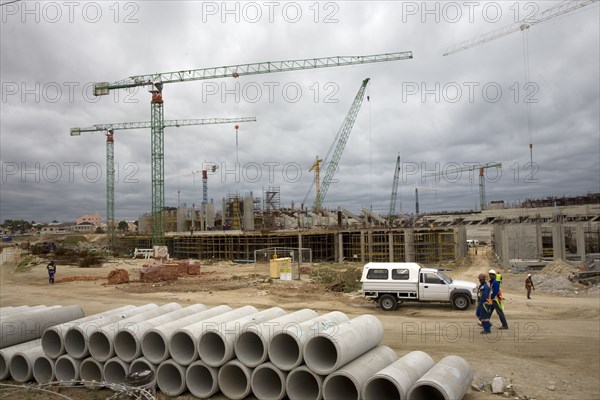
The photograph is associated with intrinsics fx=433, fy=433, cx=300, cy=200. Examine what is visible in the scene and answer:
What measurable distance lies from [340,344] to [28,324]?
707 cm

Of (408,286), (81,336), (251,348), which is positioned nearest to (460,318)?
(408,286)

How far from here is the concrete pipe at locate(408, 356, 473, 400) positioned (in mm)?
6164

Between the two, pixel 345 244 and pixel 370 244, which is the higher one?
pixel 370 244

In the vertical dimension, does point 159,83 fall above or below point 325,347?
above

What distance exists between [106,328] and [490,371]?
7.67 m

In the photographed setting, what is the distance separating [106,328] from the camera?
8336 millimetres

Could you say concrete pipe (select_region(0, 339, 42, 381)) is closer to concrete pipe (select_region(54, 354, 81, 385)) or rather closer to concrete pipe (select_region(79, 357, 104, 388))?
concrete pipe (select_region(54, 354, 81, 385))

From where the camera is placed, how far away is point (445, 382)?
6.27 meters

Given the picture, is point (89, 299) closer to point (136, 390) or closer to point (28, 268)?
point (136, 390)

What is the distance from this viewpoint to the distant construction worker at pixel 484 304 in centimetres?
1130

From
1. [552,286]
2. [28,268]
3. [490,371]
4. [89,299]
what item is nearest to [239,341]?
[490,371]

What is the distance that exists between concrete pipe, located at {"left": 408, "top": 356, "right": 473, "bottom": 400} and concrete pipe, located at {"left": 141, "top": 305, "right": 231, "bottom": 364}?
4344mm

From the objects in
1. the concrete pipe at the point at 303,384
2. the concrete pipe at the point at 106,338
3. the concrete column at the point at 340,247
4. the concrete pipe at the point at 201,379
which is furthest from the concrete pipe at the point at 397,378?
the concrete column at the point at 340,247

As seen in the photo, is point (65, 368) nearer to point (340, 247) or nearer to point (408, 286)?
point (408, 286)
